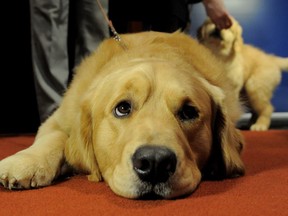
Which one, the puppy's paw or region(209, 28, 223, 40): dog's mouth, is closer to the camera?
the puppy's paw

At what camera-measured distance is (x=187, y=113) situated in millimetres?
1904

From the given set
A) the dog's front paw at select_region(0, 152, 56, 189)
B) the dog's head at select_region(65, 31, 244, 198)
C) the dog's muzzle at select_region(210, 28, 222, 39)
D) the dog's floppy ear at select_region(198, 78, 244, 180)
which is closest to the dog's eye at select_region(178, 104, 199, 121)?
the dog's head at select_region(65, 31, 244, 198)

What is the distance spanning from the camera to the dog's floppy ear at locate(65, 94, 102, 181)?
2.02 metres

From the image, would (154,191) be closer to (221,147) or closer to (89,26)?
(221,147)

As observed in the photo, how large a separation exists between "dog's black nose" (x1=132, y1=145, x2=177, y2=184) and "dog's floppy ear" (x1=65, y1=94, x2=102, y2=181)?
46 centimetres

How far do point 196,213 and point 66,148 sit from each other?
2.69ft

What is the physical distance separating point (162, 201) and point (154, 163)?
150 millimetres

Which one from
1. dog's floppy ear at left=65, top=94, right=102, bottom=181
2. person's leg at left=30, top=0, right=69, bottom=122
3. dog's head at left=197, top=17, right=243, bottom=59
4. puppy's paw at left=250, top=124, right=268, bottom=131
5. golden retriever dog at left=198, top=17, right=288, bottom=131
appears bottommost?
puppy's paw at left=250, top=124, right=268, bottom=131

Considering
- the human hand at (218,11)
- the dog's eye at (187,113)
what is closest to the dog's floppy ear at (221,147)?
the dog's eye at (187,113)

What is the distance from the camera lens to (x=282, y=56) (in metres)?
5.80

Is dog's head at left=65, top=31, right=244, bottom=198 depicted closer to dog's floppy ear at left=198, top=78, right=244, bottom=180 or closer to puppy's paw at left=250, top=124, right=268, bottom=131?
dog's floppy ear at left=198, top=78, right=244, bottom=180

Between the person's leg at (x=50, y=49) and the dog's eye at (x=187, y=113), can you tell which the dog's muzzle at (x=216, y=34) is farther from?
Result: the dog's eye at (x=187, y=113)

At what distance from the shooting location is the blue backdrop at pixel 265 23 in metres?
5.47

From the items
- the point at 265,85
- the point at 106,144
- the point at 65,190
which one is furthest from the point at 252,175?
the point at 265,85
